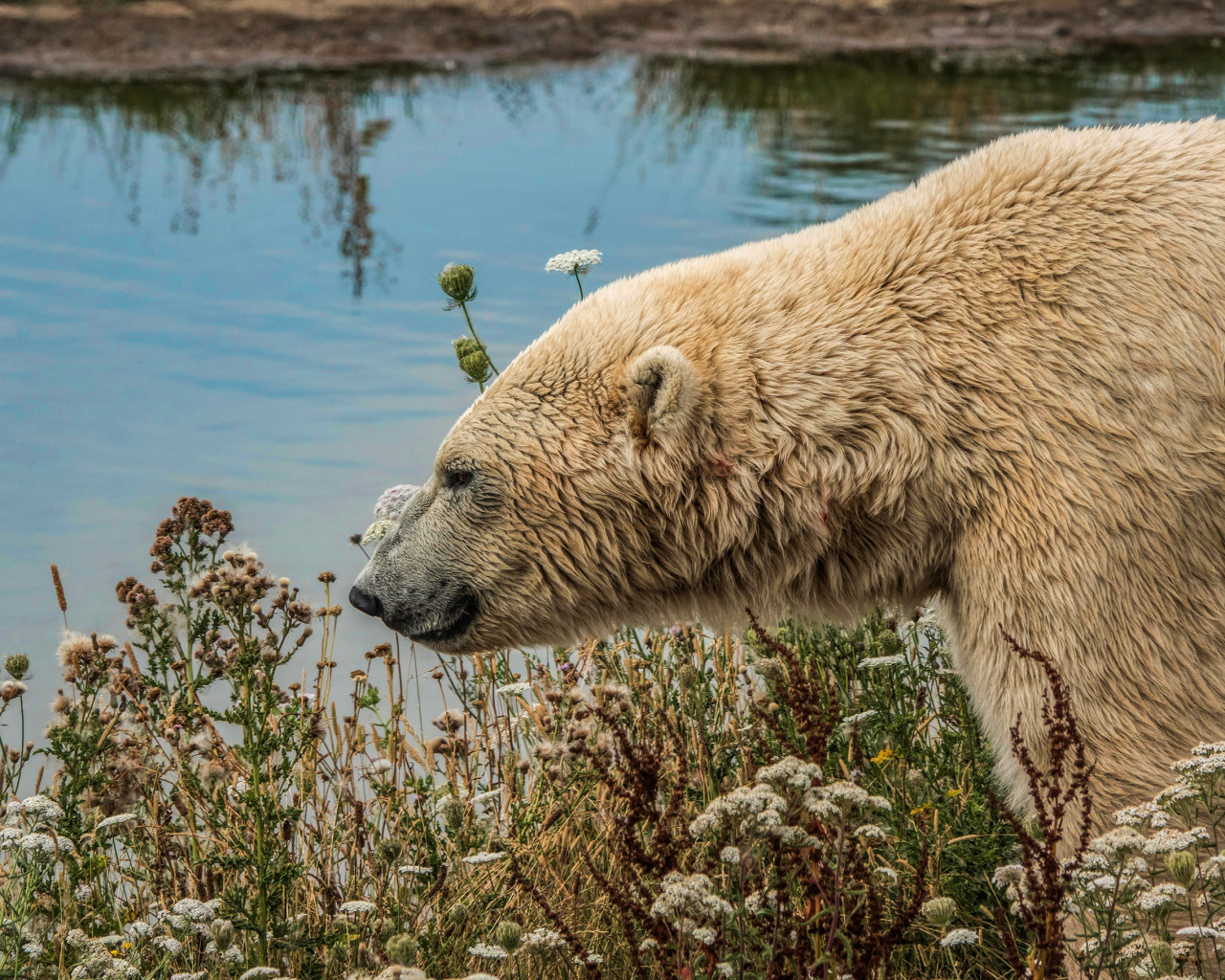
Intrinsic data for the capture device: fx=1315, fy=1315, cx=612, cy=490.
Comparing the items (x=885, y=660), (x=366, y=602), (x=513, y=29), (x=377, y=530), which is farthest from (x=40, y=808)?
(x=513, y=29)

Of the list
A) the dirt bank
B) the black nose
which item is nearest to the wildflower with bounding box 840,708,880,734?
the black nose

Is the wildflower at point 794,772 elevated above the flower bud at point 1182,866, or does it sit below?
above

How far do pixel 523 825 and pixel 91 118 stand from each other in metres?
14.2

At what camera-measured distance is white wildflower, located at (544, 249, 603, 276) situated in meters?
4.12

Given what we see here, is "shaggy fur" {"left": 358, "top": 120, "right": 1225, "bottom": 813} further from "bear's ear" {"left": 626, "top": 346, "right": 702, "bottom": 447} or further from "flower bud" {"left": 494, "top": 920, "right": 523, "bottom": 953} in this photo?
"flower bud" {"left": 494, "top": 920, "right": 523, "bottom": 953}

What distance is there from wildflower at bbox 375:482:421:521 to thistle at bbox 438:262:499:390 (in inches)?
17.1

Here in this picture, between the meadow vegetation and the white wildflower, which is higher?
the white wildflower

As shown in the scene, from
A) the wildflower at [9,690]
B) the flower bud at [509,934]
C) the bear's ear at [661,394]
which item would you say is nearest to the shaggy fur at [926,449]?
the bear's ear at [661,394]

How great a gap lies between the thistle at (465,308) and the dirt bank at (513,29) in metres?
15.2

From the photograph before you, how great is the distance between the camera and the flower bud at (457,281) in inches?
156

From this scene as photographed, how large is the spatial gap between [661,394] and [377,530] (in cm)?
116

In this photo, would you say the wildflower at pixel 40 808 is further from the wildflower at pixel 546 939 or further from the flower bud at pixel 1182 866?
the flower bud at pixel 1182 866

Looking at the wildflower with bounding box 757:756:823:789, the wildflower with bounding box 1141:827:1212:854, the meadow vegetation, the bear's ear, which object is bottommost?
the meadow vegetation

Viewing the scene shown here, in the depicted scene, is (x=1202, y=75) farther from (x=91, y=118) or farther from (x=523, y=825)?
(x=523, y=825)
